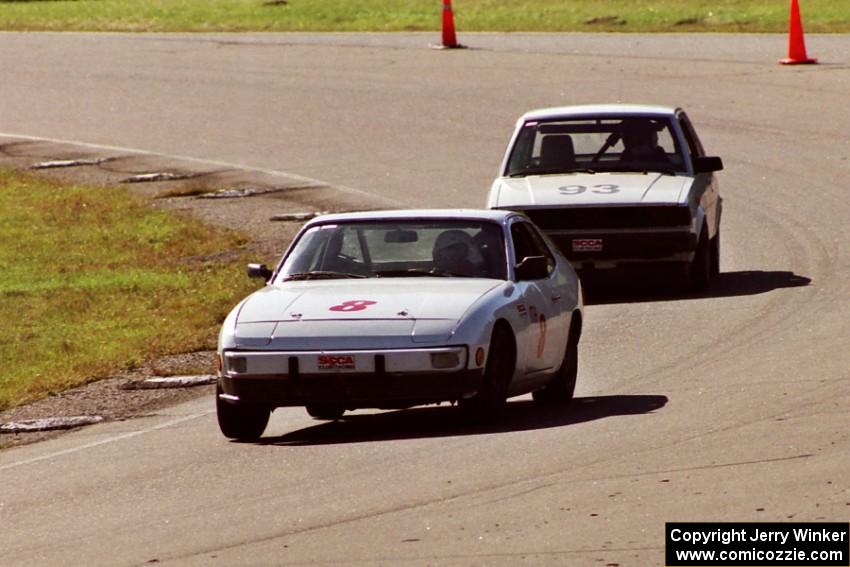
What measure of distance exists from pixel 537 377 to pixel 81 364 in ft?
16.1

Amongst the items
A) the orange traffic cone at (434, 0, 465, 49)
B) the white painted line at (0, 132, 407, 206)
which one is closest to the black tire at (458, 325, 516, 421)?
the white painted line at (0, 132, 407, 206)

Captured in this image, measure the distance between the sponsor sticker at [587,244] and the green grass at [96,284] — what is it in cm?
312

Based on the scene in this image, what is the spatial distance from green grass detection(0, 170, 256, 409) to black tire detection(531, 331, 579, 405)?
397 centimetres

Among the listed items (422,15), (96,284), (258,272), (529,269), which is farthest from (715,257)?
(422,15)

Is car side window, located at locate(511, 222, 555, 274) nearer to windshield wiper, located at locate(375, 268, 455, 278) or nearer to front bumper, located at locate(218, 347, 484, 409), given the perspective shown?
windshield wiper, located at locate(375, 268, 455, 278)

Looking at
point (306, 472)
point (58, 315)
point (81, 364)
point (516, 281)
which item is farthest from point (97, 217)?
point (306, 472)

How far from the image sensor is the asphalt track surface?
891 cm

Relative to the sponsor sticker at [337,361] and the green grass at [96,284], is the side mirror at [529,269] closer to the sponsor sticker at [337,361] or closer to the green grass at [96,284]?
the sponsor sticker at [337,361]

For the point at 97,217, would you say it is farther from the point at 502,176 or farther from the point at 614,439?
the point at 614,439

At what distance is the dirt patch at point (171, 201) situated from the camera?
47.8 feet

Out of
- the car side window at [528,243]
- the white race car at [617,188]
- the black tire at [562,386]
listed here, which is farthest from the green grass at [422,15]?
the black tire at [562,386]

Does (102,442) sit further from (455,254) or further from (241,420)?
(455,254)

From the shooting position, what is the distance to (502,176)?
62.5 feet

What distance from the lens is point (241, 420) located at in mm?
11992
